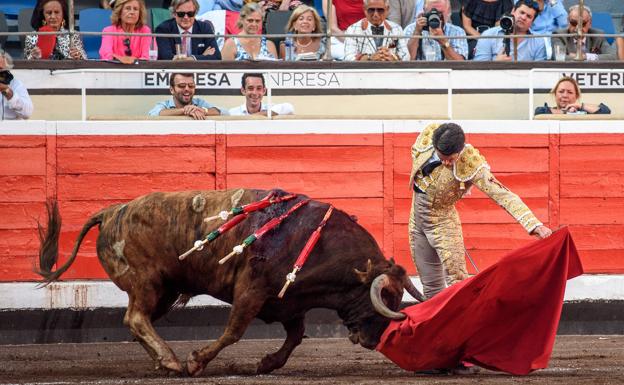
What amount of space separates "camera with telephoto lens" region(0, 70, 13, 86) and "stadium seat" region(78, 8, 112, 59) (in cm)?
123

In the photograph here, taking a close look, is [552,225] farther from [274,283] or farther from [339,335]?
[274,283]

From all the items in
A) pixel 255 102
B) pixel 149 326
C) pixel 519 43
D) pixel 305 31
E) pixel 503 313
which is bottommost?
pixel 149 326

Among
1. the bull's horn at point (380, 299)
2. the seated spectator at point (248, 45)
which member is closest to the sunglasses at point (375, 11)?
the seated spectator at point (248, 45)

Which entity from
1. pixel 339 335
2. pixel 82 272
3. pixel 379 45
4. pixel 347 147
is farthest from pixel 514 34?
pixel 82 272

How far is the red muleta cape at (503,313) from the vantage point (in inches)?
279

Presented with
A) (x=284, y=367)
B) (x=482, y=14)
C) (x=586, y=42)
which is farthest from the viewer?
(x=482, y=14)

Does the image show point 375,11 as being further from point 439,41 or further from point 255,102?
point 255,102

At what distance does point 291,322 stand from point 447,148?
133cm

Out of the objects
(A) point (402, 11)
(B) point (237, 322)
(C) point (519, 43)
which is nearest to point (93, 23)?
(A) point (402, 11)

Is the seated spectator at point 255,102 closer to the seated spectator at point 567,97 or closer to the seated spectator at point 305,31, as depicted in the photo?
the seated spectator at point 305,31

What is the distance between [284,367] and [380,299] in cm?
92

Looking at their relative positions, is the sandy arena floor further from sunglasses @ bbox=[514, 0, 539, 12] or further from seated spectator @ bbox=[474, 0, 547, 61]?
sunglasses @ bbox=[514, 0, 539, 12]

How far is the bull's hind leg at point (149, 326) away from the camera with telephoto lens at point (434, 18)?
3.98 metres

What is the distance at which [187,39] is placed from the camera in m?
10.7
